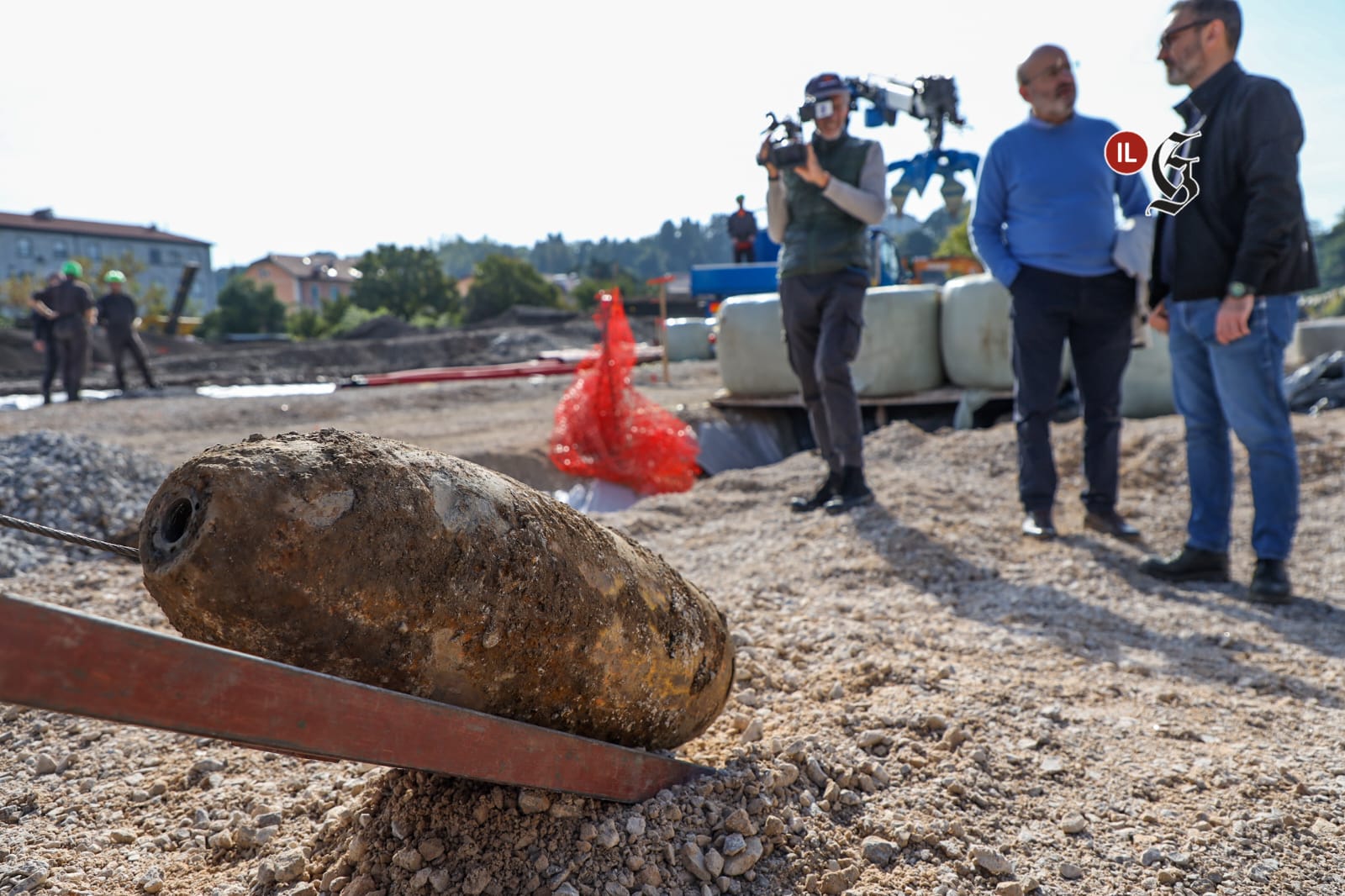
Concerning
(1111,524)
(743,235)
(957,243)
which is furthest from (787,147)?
(957,243)

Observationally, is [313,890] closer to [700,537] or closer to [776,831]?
[776,831]

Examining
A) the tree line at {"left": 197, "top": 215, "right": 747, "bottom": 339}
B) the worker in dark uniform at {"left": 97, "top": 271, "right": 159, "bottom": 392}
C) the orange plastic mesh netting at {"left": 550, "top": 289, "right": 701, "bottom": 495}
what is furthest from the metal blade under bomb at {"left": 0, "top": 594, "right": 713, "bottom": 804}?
the tree line at {"left": 197, "top": 215, "right": 747, "bottom": 339}

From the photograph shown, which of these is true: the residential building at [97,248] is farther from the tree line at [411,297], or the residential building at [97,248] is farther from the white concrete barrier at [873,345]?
the white concrete barrier at [873,345]

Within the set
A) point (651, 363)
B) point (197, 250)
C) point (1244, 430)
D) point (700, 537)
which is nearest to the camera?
point (1244, 430)

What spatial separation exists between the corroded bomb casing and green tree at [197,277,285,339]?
117 ft

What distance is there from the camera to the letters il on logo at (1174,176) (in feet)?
7.18

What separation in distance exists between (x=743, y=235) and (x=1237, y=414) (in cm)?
1236

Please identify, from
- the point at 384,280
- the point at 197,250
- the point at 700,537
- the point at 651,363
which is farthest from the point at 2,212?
the point at 700,537

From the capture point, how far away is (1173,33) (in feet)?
10.6

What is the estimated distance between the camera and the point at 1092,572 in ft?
13.1

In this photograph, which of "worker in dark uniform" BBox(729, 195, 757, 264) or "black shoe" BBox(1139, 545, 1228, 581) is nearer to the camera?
"black shoe" BBox(1139, 545, 1228, 581)

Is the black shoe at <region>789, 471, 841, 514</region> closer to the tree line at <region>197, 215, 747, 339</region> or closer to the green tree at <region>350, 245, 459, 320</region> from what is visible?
the tree line at <region>197, 215, 747, 339</region>

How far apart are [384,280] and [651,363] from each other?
79.8 ft

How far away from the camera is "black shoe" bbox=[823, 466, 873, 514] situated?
4949mm
